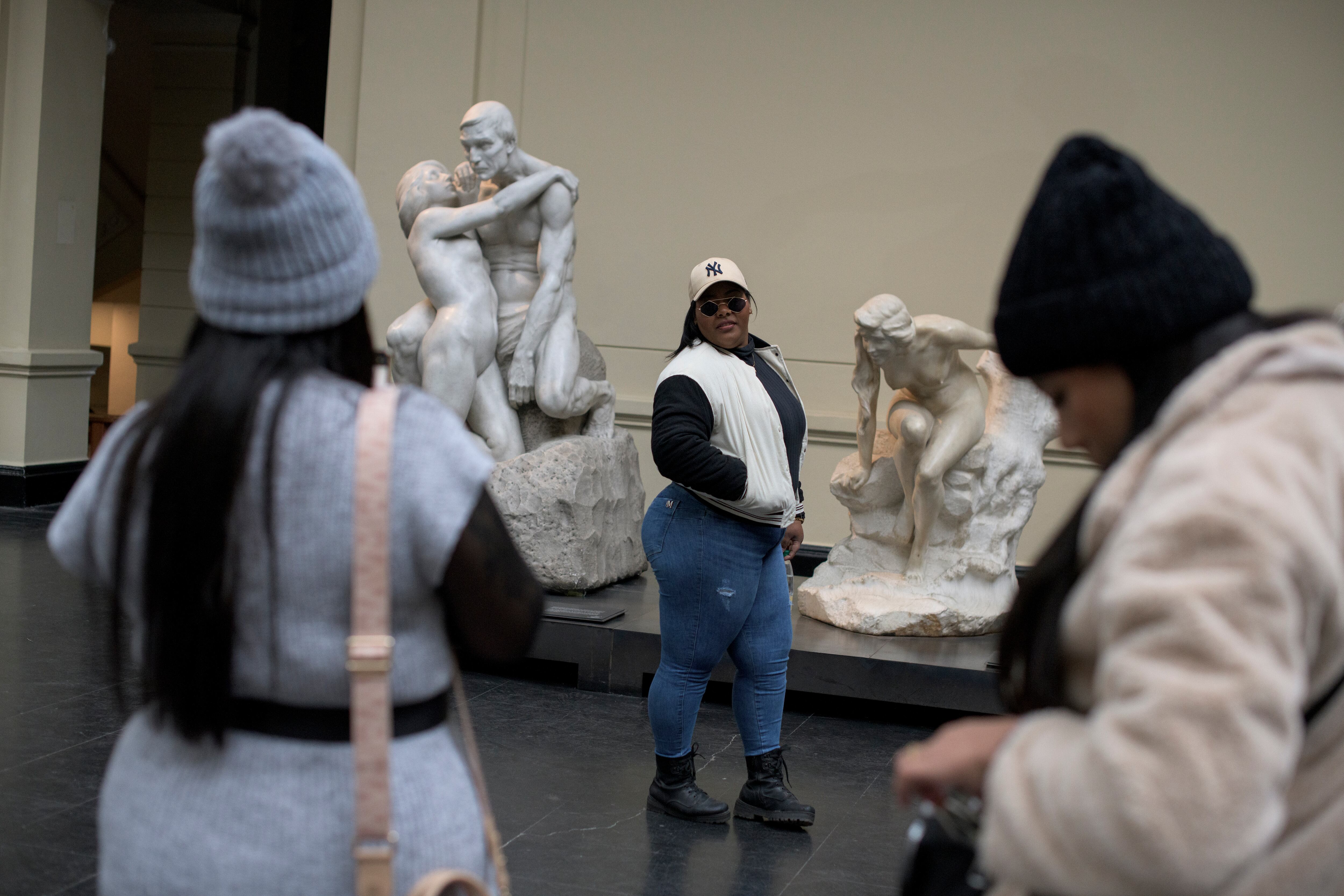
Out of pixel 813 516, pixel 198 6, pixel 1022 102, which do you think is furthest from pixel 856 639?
pixel 198 6

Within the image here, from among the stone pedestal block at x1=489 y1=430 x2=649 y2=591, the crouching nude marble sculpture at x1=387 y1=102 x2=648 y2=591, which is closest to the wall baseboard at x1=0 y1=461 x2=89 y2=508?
the crouching nude marble sculpture at x1=387 y1=102 x2=648 y2=591

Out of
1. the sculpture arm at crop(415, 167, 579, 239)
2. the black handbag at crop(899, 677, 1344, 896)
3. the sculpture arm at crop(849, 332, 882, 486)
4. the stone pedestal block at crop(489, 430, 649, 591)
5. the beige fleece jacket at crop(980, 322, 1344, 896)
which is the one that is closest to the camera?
the beige fleece jacket at crop(980, 322, 1344, 896)

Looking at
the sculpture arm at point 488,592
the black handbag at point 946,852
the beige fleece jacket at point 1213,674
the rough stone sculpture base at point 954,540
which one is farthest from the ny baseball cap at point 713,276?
the beige fleece jacket at point 1213,674

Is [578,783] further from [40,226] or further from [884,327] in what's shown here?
[40,226]

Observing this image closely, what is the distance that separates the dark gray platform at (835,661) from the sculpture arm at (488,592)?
3.44 meters

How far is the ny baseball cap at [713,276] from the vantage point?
363cm

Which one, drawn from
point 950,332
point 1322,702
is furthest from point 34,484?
point 1322,702

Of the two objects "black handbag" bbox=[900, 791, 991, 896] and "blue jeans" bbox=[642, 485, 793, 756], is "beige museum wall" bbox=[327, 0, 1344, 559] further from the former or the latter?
"black handbag" bbox=[900, 791, 991, 896]

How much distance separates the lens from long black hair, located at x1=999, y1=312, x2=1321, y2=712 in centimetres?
107

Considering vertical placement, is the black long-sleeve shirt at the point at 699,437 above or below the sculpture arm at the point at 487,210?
below

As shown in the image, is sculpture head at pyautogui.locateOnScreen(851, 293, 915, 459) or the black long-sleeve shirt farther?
sculpture head at pyautogui.locateOnScreen(851, 293, 915, 459)

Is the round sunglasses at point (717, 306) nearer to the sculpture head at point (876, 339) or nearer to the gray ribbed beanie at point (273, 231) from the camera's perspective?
the sculpture head at point (876, 339)

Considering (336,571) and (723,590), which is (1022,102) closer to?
(723,590)

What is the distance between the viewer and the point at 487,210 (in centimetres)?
601
